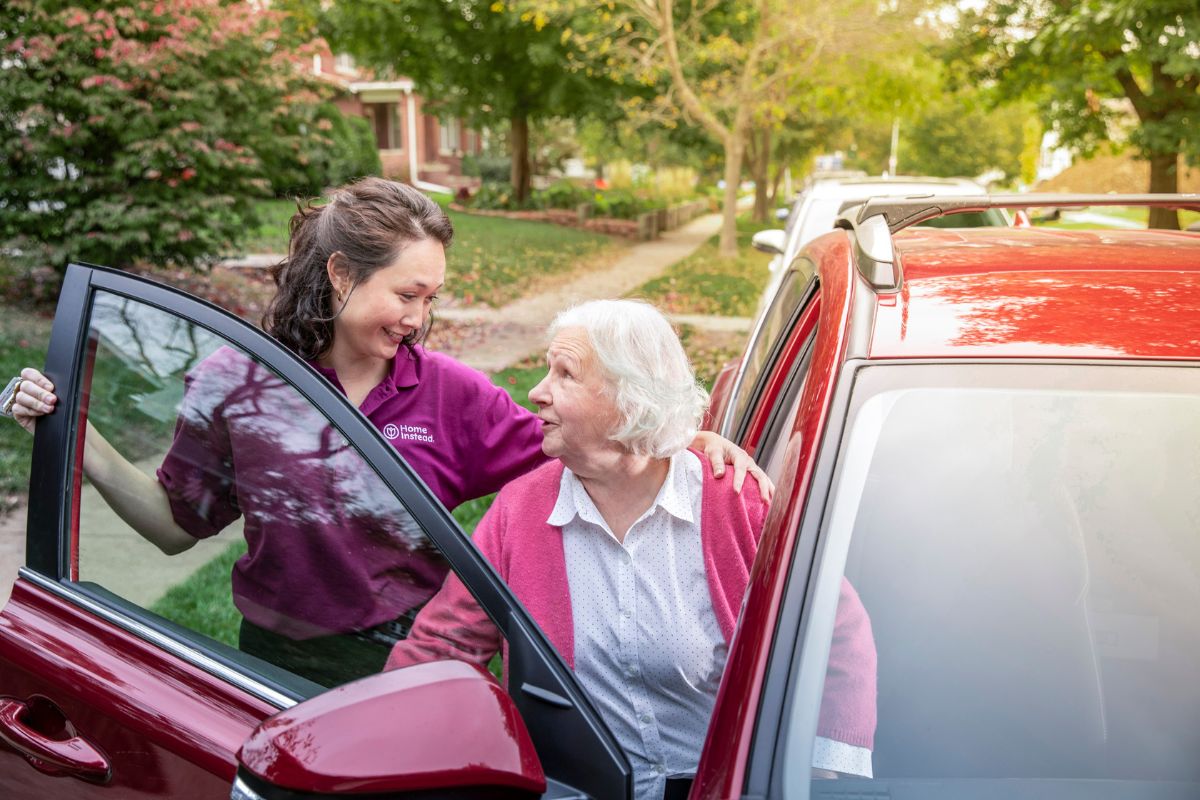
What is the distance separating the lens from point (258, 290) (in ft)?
42.3

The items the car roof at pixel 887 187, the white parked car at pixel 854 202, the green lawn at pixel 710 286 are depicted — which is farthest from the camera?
the green lawn at pixel 710 286

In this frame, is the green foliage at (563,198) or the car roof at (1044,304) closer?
the car roof at (1044,304)

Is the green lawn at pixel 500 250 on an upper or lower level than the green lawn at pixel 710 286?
upper

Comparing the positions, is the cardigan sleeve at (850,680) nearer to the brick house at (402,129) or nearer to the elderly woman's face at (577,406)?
the elderly woman's face at (577,406)

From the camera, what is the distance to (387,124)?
152 feet

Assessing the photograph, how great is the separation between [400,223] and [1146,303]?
58.5 inches

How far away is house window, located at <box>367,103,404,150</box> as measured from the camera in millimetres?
46000

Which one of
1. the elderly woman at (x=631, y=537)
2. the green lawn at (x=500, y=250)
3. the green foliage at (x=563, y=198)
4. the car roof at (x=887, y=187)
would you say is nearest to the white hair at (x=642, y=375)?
the elderly woman at (x=631, y=537)

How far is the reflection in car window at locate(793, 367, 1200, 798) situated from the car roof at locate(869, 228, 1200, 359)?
0.06 m

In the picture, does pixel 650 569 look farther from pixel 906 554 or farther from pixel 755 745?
pixel 755 745

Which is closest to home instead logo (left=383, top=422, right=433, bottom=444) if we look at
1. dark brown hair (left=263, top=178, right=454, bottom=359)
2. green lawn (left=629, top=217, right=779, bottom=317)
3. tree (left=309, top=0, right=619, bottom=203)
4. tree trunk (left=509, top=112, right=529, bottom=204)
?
dark brown hair (left=263, top=178, right=454, bottom=359)

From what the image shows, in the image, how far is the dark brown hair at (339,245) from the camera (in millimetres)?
2488

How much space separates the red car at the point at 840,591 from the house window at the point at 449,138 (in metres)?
48.4

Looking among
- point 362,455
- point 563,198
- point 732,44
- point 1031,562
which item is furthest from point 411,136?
point 1031,562
